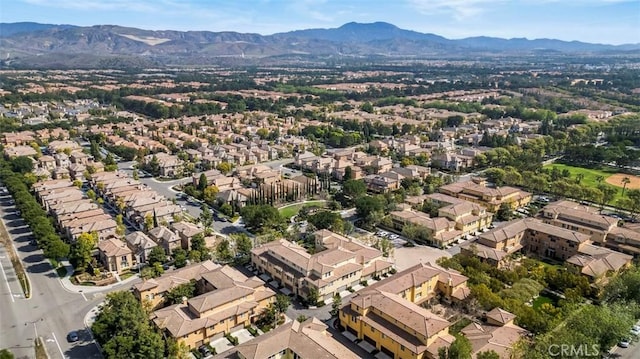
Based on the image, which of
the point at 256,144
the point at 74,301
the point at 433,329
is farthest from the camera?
the point at 256,144

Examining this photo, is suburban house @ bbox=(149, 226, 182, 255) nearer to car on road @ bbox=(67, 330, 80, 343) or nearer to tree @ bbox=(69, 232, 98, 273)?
tree @ bbox=(69, 232, 98, 273)

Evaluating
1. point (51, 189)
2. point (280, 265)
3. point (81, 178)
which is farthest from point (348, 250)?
point (81, 178)

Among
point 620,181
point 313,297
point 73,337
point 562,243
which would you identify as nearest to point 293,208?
point 313,297

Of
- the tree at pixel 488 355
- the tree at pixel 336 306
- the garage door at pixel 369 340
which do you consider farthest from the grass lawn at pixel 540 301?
the tree at pixel 336 306

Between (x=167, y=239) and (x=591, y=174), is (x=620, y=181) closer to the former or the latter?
(x=591, y=174)

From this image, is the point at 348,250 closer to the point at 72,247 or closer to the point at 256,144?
the point at 72,247

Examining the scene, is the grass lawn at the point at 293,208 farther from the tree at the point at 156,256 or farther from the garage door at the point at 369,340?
the garage door at the point at 369,340
